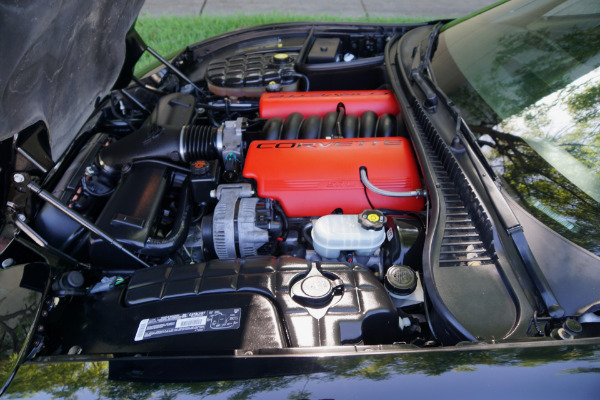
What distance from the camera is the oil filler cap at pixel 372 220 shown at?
1268 millimetres

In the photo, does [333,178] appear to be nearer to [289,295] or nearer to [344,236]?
[344,236]

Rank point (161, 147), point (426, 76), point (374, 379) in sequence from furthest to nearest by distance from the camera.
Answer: point (426, 76), point (161, 147), point (374, 379)

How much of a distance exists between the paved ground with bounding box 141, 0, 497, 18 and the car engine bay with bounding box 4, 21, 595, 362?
3.13 metres

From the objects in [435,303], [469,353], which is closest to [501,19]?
[435,303]

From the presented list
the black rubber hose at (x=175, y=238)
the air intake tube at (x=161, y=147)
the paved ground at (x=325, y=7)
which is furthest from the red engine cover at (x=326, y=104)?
the paved ground at (x=325, y=7)

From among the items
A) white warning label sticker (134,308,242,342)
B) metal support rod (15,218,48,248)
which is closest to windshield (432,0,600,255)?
white warning label sticker (134,308,242,342)

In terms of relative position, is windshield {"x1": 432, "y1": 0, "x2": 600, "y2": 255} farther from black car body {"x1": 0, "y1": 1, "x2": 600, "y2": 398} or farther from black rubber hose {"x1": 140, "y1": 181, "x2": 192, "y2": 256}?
black rubber hose {"x1": 140, "y1": 181, "x2": 192, "y2": 256}

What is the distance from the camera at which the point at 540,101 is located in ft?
4.44

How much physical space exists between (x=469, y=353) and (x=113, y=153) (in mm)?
1399

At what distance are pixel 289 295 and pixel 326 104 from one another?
3.45ft

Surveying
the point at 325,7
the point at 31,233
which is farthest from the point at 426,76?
the point at 325,7

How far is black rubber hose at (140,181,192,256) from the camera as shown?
4.55 feet

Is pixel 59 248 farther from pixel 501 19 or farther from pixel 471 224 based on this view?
pixel 501 19

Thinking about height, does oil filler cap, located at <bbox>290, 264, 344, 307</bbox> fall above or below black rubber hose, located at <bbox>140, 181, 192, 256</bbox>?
below
